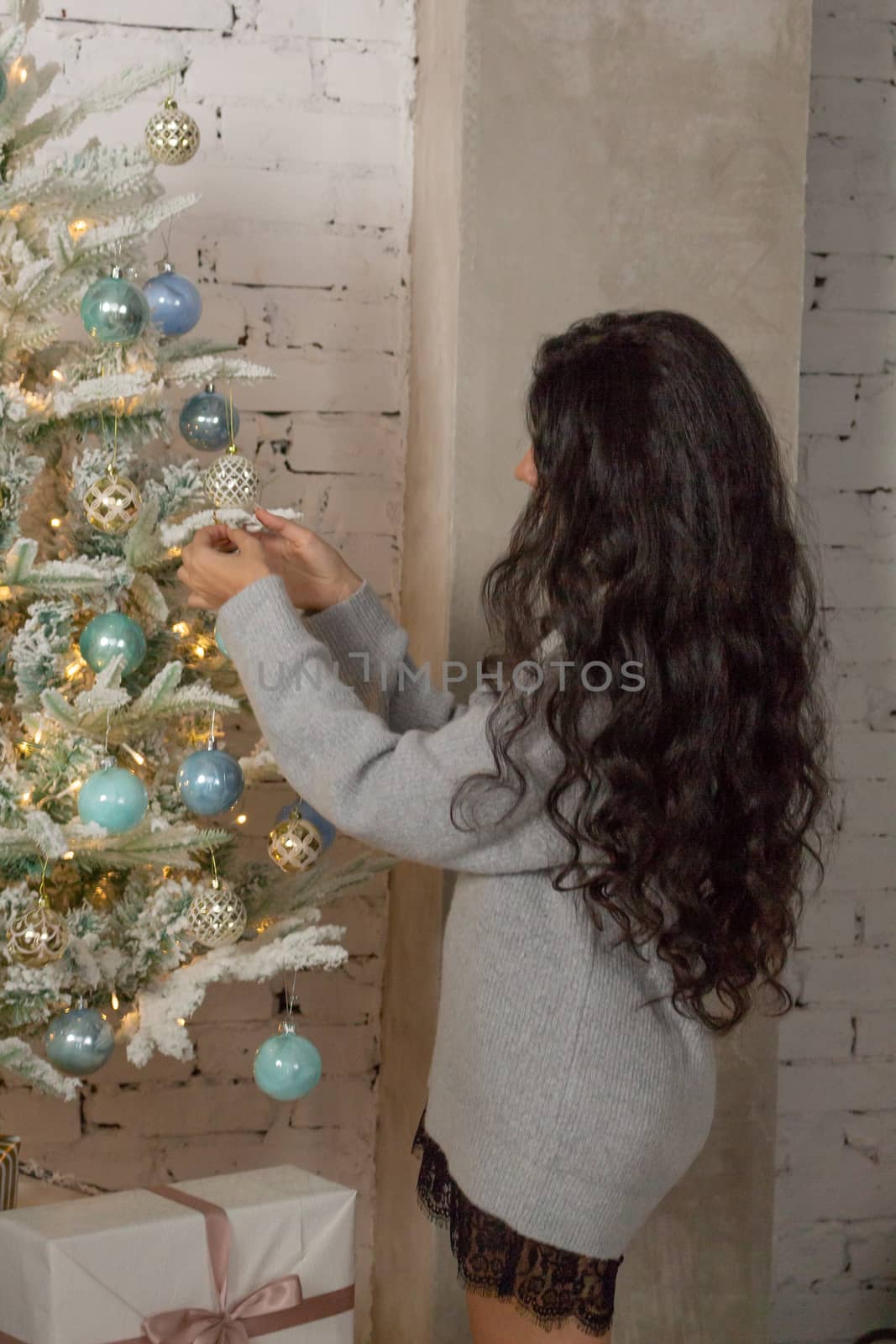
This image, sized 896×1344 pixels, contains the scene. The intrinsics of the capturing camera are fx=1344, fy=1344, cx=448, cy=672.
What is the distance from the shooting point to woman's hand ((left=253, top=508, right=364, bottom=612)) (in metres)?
1.34

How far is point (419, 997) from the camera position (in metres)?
1.73

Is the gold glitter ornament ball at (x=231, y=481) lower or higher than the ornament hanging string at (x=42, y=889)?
higher

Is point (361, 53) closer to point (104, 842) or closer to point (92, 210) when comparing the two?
point (92, 210)

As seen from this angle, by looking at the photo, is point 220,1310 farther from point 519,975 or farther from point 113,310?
point 113,310

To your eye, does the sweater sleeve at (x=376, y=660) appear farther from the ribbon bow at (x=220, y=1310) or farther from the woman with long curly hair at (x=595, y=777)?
the ribbon bow at (x=220, y=1310)

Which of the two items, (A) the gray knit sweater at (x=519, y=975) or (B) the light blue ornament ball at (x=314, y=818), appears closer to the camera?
(A) the gray knit sweater at (x=519, y=975)

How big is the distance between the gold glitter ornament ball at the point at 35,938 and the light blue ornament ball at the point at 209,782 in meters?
0.16

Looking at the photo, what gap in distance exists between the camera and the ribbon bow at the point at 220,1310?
41.2 inches

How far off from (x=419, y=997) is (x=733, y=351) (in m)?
0.90

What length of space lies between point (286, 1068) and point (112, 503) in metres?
0.55

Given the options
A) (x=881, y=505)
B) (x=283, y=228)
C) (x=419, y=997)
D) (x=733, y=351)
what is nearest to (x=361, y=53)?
(x=283, y=228)

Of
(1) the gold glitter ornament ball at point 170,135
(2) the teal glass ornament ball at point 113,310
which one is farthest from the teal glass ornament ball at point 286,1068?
(1) the gold glitter ornament ball at point 170,135

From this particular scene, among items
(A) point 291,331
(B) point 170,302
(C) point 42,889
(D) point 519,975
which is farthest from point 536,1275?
(A) point 291,331

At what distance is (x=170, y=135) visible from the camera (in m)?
1.23
